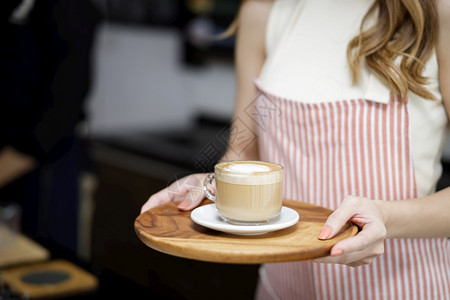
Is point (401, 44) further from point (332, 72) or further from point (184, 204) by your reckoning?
point (184, 204)

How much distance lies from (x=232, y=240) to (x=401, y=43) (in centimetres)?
59

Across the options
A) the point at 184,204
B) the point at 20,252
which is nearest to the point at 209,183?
the point at 184,204

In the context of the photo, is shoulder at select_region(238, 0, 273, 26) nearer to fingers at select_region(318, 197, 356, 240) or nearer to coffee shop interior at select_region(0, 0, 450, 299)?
coffee shop interior at select_region(0, 0, 450, 299)

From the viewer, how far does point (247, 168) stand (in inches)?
41.6

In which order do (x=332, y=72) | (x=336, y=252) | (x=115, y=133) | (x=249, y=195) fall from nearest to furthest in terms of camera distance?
(x=336, y=252) < (x=249, y=195) < (x=332, y=72) < (x=115, y=133)

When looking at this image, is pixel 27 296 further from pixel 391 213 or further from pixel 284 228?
pixel 391 213

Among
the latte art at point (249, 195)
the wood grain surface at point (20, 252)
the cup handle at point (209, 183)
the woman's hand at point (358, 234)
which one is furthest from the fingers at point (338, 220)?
the wood grain surface at point (20, 252)

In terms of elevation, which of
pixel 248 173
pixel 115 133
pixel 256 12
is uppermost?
pixel 256 12

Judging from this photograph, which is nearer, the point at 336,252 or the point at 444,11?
the point at 336,252

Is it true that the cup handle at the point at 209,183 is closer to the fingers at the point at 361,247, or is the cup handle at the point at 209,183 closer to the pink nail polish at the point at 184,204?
the pink nail polish at the point at 184,204

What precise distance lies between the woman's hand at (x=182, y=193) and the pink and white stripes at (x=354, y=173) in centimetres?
29

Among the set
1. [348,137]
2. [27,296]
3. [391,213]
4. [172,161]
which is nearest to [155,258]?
[172,161]

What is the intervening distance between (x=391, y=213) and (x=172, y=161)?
246 cm

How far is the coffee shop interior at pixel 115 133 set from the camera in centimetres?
204
